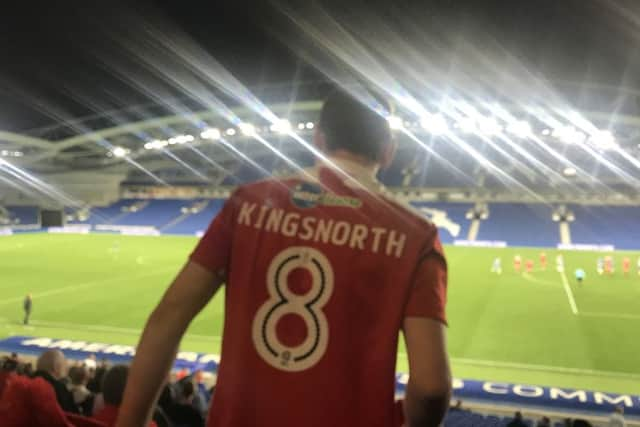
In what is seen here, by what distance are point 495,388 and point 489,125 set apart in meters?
31.8

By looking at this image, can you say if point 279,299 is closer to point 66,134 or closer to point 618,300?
point 618,300

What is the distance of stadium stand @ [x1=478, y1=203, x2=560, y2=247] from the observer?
41188 millimetres

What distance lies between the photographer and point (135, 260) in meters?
32.2

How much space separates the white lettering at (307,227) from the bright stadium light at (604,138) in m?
42.5

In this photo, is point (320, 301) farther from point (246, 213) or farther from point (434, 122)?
point (434, 122)

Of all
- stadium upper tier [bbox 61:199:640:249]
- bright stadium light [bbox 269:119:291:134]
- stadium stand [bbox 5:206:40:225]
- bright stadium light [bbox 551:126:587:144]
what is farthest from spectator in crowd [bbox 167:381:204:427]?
stadium stand [bbox 5:206:40:225]

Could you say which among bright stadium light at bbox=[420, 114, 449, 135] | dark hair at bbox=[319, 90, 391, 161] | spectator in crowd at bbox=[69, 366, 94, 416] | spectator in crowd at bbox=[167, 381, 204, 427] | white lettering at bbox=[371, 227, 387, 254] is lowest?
spectator in crowd at bbox=[69, 366, 94, 416]

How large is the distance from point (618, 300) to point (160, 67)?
30613 mm

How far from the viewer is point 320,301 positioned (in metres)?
1.48

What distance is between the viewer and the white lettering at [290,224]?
154 centimetres

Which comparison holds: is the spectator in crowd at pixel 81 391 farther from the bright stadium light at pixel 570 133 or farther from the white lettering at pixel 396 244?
the bright stadium light at pixel 570 133

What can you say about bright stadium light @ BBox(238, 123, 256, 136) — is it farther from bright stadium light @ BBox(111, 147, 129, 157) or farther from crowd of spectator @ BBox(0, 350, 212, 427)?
crowd of spectator @ BBox(0, 350, 212, 427)

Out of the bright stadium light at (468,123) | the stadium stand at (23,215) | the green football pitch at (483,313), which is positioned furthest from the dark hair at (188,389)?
the stadium stand at (23,215)

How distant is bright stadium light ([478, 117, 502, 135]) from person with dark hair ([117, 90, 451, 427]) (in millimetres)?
40981
